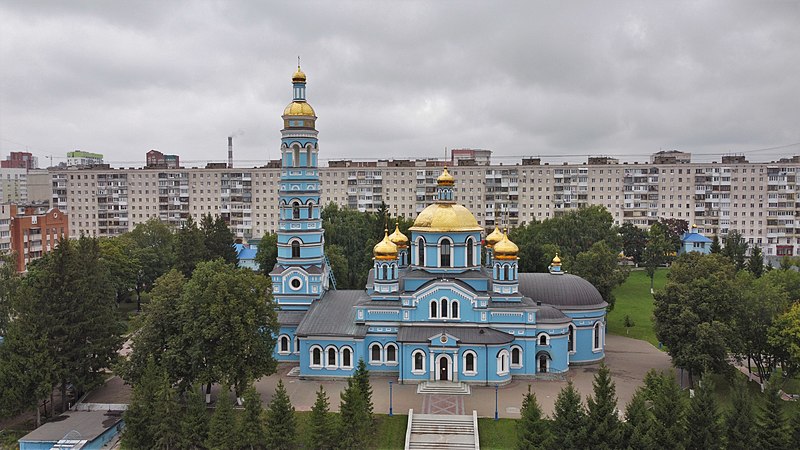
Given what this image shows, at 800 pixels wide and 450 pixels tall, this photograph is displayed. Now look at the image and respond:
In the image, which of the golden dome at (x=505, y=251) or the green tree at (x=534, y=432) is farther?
the golden dome at (x=505, y=251)

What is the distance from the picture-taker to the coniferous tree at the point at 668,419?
18797mm

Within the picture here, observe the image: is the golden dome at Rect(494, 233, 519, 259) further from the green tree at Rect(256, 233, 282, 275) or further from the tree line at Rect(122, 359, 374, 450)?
the green tree at Rect(256, 233, 282, 275)

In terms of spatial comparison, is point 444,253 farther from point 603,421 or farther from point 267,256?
point 267,256

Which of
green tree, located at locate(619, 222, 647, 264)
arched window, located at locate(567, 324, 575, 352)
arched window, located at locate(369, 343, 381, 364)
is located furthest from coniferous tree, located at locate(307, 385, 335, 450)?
green tree, located at locate(619, 222, 647, 264)

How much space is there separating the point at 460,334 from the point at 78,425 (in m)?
17.2

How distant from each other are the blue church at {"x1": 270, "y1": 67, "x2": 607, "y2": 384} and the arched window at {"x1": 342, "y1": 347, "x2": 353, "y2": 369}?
7 centimetres

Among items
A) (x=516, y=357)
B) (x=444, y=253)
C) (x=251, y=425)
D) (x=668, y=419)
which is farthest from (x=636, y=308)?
(x=251, y=425)

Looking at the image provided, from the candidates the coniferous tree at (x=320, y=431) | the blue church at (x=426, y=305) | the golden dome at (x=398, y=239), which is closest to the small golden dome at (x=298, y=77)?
the blue church at (x=426, y=305)

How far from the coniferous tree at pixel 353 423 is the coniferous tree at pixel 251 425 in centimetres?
280

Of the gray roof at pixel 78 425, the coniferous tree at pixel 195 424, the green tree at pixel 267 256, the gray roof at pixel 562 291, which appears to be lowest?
the gray roof at pixel 78 425

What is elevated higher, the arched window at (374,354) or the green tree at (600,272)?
the green tree at (600,272)

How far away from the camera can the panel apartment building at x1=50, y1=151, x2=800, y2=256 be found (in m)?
70.1

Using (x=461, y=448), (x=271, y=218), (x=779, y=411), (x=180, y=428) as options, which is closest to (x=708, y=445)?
(x=779, y=411)

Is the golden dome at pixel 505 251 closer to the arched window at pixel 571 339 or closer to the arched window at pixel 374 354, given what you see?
the arched window at pixel 571 339
